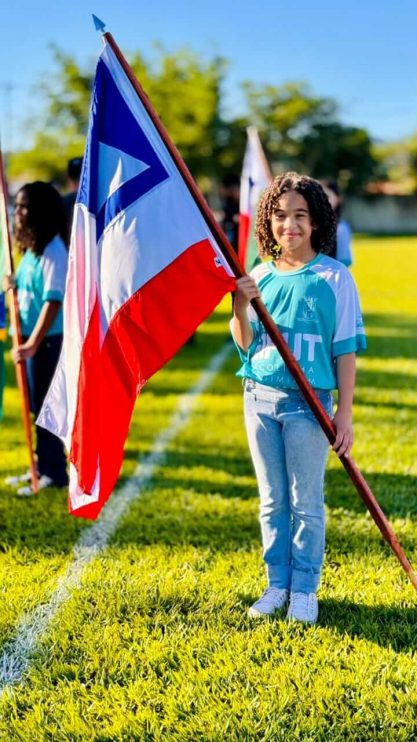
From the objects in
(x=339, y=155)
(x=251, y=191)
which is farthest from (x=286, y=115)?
(x=251, y=191)

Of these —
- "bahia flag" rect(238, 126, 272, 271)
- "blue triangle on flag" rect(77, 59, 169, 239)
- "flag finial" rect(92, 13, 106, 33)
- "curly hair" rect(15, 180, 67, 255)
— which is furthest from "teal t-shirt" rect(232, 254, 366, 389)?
"bahia flag" rect(238, 126, 272, 271)

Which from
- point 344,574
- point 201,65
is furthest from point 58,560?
point 201,65

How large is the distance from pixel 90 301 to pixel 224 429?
12.7 feet

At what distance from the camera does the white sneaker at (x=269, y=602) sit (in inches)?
144

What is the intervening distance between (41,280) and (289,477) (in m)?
2.35

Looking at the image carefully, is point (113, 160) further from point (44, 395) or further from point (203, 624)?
point (44, 395)

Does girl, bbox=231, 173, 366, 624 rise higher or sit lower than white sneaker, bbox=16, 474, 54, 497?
higher

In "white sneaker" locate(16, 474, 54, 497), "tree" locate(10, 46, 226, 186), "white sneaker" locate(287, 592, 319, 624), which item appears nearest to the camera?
"white sneaker" locate(287, 592, 319, 624)

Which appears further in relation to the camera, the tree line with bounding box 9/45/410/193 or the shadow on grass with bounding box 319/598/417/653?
the tree line with bounding box 9/45/410/193

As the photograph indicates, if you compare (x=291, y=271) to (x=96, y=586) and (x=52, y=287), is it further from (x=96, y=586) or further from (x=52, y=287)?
(x=52, y=287)

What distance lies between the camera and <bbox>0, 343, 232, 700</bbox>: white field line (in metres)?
3.36

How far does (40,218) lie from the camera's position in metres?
5.11

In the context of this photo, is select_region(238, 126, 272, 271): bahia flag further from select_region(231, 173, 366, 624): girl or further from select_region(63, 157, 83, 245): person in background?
select_region(231, 173, 366, 624): girl

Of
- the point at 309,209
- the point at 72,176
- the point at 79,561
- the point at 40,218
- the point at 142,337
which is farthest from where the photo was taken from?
the point at 72,176
